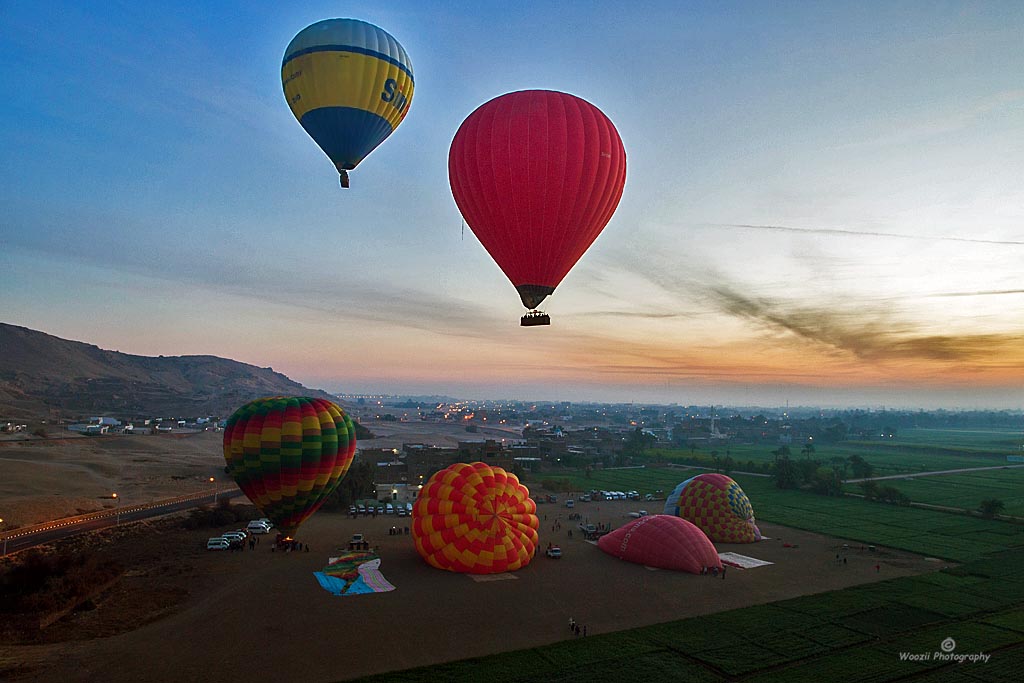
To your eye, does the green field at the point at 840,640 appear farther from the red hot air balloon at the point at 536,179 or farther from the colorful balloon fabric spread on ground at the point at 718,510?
the red hot air balloon at the point at 536,179

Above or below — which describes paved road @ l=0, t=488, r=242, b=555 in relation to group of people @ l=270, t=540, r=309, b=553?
below

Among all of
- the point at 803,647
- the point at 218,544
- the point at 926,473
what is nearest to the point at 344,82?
the point at 218,544

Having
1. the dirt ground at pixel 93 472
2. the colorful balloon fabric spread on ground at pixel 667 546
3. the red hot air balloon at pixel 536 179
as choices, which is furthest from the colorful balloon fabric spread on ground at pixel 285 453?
the dirt ground at pixel 93 472

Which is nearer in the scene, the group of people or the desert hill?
the group of people

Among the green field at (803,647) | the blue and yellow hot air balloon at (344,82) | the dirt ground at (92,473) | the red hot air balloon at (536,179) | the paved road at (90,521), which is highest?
the blue and yellow hot air balloon at (344,82)

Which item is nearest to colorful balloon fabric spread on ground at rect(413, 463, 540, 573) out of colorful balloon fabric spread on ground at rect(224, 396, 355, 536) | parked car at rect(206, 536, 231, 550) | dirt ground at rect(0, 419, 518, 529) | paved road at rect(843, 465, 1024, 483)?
colorful balloon fabric spread on ground at rect(224, 396, 355, 536)

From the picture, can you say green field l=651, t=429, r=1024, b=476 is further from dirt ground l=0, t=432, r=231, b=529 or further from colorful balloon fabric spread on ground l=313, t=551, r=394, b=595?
dirt ground l=0, t=432, r=231, b=529
